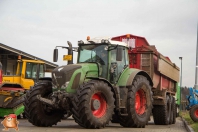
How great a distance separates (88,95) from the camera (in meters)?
11.6

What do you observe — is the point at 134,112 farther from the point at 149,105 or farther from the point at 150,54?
the point at 150,54

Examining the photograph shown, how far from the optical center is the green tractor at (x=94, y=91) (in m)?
11.8

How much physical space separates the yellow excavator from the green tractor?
2845 mm

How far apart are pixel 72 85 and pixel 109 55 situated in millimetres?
1893

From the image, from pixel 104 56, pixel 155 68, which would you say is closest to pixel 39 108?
pixel 104 56

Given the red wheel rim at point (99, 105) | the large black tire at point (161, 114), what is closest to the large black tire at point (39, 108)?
the red wheel rim at point (99, 105)

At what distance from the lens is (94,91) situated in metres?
11.9

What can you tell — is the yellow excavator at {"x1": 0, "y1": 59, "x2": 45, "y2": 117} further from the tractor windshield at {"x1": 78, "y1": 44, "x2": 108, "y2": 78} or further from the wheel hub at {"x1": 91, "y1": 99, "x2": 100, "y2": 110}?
the wheel hub at {"x1": 91, "y1": 99, "x2": 100, "y2": 110}

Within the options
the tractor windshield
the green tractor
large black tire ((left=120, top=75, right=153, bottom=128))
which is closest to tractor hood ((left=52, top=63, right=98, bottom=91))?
the green tractor

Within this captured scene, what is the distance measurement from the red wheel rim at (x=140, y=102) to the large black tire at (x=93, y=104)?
1867 millimetres

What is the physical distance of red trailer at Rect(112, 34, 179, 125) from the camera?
16.0 m

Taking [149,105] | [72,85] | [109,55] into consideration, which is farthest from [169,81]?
[72,85]

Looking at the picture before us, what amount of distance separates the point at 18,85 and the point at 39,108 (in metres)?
6.50

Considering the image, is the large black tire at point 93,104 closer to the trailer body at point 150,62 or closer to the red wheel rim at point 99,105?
the red wheel rim at point 99,105
